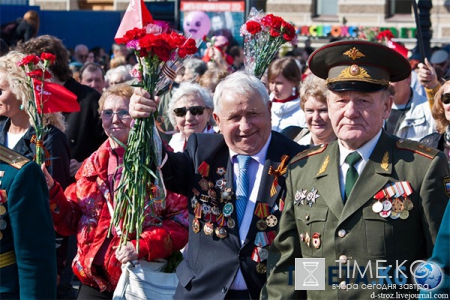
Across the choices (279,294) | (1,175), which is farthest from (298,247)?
(1,175)

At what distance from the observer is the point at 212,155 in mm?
4789

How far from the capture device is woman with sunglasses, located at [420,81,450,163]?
555 centimetres

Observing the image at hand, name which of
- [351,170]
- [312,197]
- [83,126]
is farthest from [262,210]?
[83,126]

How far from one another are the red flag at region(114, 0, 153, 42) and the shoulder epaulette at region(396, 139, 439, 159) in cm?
156

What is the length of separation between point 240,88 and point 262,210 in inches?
24.5

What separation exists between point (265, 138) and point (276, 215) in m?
0.40

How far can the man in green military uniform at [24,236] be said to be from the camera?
3936 mm

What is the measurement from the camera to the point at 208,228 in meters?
4.67

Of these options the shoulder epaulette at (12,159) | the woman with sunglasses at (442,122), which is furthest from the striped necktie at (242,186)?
the woman with sunglasses at (442,122)

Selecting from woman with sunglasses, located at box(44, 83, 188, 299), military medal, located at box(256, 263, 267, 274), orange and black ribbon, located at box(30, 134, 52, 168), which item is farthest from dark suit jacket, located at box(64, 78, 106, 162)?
military medal, located at box(256, 263, 267, 274)

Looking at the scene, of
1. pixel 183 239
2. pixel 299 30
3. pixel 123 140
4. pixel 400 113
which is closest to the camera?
pixel 183 239

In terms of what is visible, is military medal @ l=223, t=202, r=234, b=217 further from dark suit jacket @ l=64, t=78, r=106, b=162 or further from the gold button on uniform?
dark suit jacket @ l=64, t=78, r=106, b=162

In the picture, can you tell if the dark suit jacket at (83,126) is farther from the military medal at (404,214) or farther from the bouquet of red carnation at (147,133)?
the military medal at (404,214)

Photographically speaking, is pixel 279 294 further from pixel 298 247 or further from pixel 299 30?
pixel 299 30
